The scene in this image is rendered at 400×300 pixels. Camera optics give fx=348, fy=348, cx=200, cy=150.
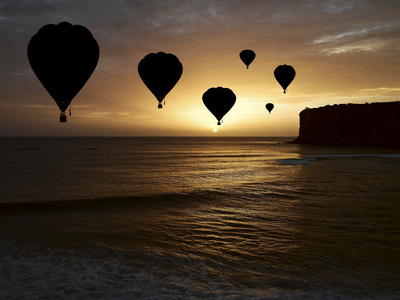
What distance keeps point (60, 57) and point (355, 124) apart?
341ft

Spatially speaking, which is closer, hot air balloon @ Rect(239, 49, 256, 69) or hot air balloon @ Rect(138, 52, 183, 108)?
hot air balloon @ Rect(138, 52, 183, 108)

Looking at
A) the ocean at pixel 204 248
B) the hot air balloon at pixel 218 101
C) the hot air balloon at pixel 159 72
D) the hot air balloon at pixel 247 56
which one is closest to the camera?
the ocean at pixel 204 248

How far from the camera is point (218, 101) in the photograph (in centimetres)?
3409

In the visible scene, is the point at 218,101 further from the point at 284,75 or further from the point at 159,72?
the point at 159,72

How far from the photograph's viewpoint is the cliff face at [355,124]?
9756 centimetres

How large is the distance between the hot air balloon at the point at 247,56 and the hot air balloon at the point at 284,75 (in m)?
4.01

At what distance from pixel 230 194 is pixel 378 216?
9738 mm

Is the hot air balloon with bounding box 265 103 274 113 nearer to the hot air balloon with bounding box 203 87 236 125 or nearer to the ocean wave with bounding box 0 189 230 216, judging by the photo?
the hot air balloon with bounding box 203 87 236 125

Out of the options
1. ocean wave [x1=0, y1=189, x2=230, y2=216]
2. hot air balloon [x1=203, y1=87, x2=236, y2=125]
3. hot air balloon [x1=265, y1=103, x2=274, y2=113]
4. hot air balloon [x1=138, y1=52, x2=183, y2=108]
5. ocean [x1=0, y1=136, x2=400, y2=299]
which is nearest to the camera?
ocean [x1=0, y1=136, x2=400, y2=299]

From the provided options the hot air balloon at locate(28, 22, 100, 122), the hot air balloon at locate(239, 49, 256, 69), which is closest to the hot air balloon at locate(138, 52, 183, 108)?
the hot air balloon at locate(28, 22, 100, 122)

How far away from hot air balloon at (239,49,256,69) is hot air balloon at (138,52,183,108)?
1642cm

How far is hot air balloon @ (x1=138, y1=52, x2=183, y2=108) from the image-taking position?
23438 mm

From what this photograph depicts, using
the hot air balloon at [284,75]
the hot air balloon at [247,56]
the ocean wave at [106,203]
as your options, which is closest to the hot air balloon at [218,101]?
the hot air balloon at [247,56]

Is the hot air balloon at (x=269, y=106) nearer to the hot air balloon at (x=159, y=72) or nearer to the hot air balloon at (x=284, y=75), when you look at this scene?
the hot air balloon at (x=284, y=75)
